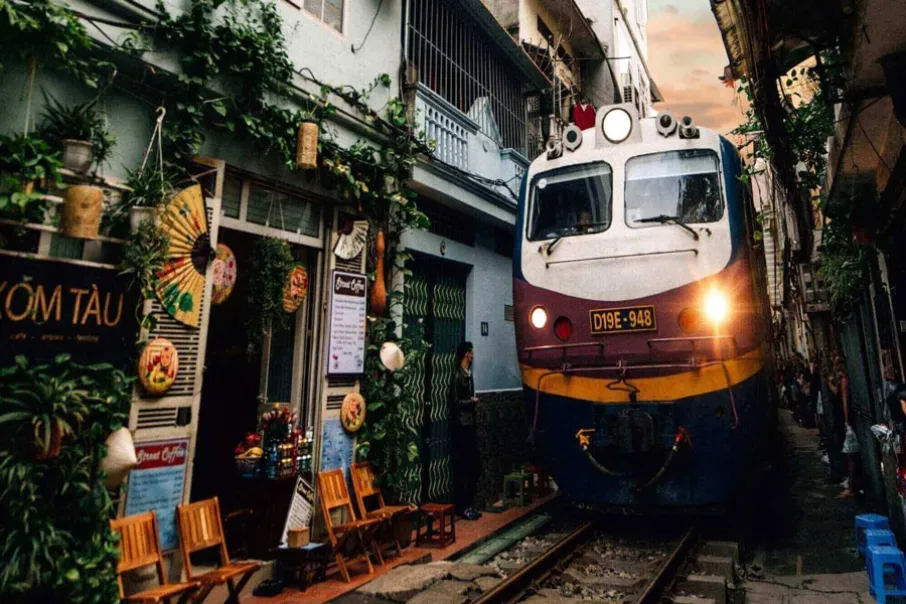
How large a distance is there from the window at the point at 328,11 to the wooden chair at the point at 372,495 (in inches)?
190

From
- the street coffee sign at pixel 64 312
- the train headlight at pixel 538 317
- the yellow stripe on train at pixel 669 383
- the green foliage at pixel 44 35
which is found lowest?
the yellow stripe on train at pixel 669 383

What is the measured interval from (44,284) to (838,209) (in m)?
7.21

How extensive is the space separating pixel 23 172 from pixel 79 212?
1.22 ft

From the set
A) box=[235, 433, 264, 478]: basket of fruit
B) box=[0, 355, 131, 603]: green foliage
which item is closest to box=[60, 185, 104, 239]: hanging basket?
box=[0, 355, 131, 603]: green foliage

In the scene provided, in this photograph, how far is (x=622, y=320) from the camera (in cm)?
569

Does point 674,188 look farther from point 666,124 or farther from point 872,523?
point 872,523

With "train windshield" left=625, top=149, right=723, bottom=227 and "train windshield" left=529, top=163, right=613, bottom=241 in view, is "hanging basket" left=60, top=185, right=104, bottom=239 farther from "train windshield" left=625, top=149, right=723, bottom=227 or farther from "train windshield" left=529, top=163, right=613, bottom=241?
"train windshield" left=625, top=149, right=723, bottom=227

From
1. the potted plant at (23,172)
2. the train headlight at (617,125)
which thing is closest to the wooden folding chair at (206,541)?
the potted plant at (23,172)

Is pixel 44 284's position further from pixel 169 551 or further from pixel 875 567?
pixel 875 567

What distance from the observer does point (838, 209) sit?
602 cm

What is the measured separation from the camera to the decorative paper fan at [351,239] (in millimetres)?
6125

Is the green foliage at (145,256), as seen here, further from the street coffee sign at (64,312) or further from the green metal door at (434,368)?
the green metal door at (434,368)

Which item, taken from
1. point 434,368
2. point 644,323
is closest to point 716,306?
point 644,323

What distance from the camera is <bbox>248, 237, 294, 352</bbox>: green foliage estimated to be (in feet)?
17.3
